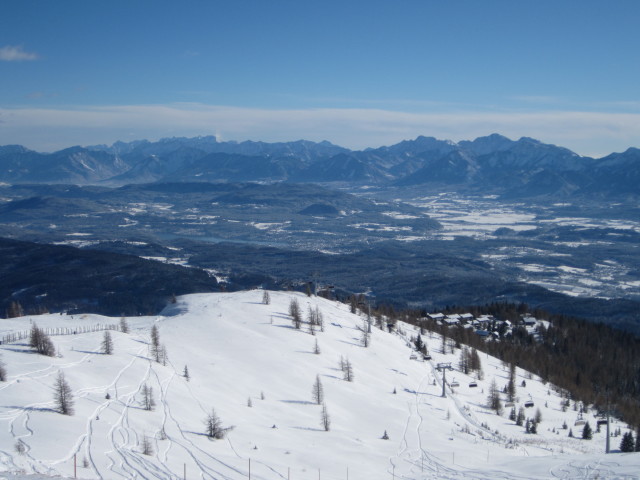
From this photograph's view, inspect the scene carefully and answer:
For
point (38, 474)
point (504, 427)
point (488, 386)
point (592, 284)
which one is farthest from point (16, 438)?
point (592, 284)

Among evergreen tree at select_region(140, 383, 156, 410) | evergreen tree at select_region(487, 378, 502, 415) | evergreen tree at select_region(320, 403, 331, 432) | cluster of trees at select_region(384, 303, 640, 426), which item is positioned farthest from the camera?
cluster of trees at select_region(384, 303, 640, 426)

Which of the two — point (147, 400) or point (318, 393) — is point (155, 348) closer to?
point (147, 400)

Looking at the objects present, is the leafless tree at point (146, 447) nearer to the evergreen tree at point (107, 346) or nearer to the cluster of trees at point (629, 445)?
the evergreen tree at point (107, 346)

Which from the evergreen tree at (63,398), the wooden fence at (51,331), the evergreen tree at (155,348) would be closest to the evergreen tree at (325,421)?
the evergreen tree at (155,348)

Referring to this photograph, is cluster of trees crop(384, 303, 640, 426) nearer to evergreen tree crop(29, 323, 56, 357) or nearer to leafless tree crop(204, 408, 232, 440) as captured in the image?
Result: leafless tree crop(204, 408, 232, 440)

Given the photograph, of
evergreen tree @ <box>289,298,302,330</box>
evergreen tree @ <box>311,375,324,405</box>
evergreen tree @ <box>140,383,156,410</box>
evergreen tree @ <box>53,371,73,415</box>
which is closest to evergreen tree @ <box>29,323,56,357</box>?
evergreen tree @ <box>140,383,156,410</box>

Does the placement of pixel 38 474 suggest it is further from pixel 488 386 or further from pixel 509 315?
pixel 509 315

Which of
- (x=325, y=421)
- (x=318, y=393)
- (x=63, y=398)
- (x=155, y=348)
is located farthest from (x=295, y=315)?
(x=63, y=398)

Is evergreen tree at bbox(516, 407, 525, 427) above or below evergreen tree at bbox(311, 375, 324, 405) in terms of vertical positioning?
below
